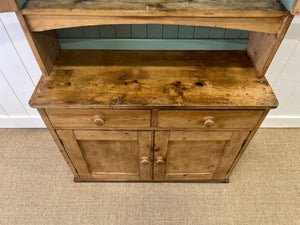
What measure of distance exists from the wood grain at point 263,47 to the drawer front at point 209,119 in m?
0.23

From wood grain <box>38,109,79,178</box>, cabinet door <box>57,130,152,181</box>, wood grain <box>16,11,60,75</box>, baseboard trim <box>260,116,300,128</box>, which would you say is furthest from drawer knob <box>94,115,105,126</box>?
baseboard trim <box>260,116,300,128</box>

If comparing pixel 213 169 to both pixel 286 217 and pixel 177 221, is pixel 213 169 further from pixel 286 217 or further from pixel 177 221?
pixel 286 217

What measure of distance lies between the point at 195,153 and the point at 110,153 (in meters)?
0.49

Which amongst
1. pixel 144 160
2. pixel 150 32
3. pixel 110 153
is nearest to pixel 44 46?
pixel 150 32

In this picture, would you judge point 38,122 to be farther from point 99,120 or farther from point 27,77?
point 99,120

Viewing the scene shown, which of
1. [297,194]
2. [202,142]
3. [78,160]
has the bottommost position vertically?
[297,194]

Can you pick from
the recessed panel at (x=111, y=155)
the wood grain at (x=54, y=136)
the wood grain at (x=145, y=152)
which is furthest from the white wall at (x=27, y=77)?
the wood grain at (x=145, y=152)

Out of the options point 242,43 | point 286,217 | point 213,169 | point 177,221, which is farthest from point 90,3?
point 286,217

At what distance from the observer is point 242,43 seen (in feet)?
4.30

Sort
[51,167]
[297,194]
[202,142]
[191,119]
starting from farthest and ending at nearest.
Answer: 1. [51,167]
2. [297,194]
3. [202,142]
4. [191,119]

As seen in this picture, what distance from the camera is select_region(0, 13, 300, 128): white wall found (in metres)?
1.36

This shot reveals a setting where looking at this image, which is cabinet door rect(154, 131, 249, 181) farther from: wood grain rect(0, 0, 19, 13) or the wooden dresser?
wood grain rect(0, 0, 19, 13)

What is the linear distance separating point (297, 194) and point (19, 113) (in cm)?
208

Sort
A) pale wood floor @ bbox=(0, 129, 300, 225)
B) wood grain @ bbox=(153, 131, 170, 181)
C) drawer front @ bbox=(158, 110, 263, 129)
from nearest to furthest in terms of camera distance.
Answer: drawer front @ bbox=(158, 110, 263, 129), wood grain @ bbox=(153, 131, 170, 181), pale wood floor @ bbox=(0, 129, 300, 225)
